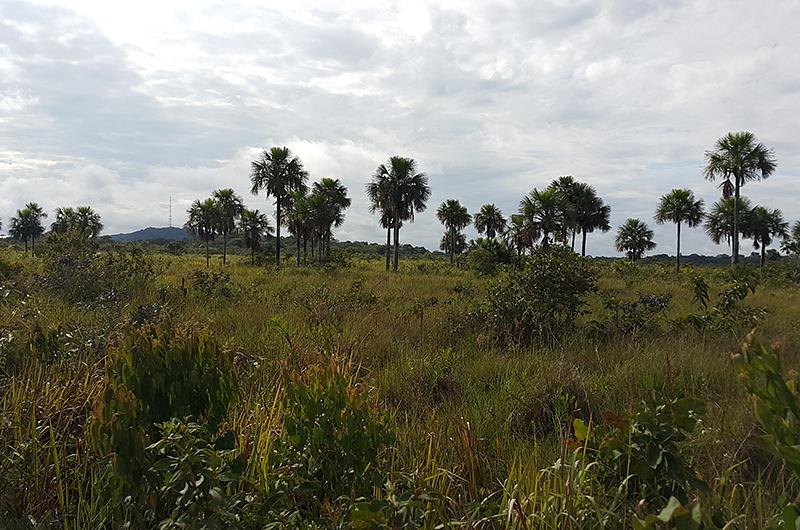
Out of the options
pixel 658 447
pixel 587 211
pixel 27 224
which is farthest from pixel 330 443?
pixel 27 224

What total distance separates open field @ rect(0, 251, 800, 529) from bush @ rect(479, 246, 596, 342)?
0.34 m

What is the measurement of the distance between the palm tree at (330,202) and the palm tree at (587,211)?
19.2 meters

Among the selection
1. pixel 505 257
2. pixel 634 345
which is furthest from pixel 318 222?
pixel 634 345

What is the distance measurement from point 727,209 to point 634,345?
1693 inches

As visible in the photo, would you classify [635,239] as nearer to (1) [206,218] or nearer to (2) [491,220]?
(2) [491,220]

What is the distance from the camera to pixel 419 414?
14.0ft

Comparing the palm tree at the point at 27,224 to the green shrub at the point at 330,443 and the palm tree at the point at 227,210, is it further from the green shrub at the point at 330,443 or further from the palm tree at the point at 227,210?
the green shrub at the point at 330,443

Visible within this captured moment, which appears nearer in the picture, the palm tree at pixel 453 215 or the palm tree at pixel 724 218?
the palm tree at pixel 724 218

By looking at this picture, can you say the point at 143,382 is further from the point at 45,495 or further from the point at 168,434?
the point at 45,495

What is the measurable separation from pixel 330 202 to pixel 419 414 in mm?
39138

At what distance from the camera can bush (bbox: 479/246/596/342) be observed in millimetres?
7797

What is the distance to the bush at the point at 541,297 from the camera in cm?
780

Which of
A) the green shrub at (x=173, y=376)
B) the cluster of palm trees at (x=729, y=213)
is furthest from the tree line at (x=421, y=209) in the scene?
the green shrub at (x=173, y=376)

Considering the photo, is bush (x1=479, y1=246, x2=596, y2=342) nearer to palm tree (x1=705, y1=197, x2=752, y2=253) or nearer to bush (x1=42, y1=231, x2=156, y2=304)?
bush (x1=42, y1=231, x2=156, y2=304)
